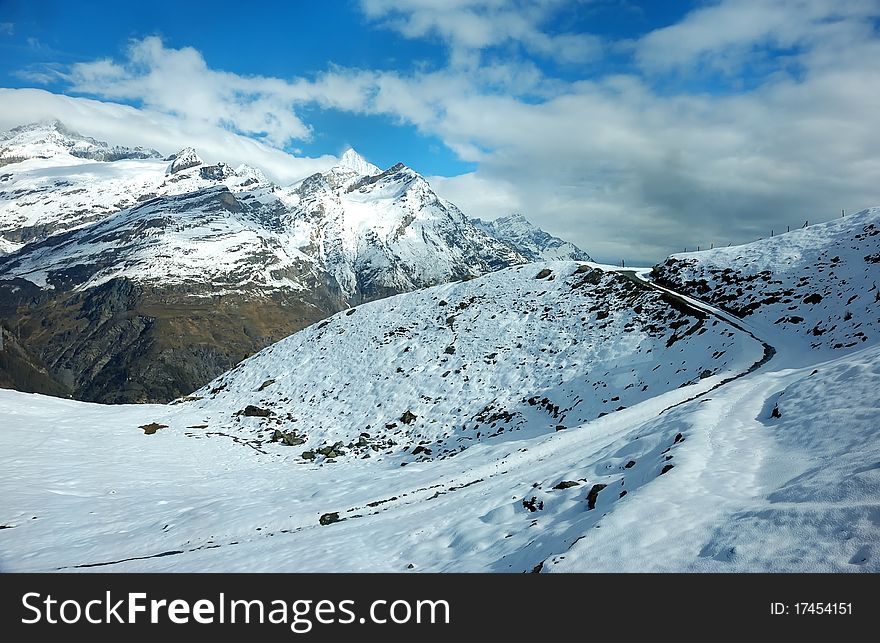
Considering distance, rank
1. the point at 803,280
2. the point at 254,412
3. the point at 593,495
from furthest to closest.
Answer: the point at 254,412
the point at 803,280
the point at 593,495

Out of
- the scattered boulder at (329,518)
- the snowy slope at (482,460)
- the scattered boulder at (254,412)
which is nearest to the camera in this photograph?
the snowy slope at (482,460)

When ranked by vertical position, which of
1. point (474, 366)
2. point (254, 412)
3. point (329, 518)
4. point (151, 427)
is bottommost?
point (329, 518)

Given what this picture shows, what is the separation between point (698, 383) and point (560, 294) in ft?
69.4

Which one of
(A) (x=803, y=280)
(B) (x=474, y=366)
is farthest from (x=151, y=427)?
(A) (x=803, y=280)

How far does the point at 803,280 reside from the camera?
36406 mm

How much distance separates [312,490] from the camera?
24.0 m

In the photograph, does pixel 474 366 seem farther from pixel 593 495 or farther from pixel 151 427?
pixel 151 427

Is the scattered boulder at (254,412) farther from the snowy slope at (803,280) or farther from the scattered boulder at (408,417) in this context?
the snowy slope at (803,280)

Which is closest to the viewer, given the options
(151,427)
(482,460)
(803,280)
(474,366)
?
(482,460)

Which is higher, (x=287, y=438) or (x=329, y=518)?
(x=287, y=438)

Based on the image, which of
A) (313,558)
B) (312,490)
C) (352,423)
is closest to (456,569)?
(313,558)

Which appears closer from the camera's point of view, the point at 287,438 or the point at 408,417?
the point at 408,417

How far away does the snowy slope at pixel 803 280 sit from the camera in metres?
27.8

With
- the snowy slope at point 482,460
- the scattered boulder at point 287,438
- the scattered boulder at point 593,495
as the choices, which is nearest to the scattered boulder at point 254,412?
the snowy slope at point 482,460
